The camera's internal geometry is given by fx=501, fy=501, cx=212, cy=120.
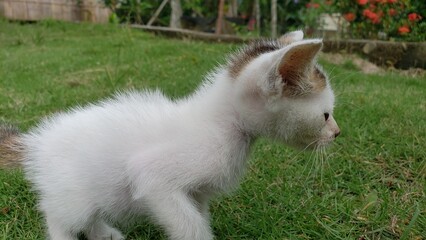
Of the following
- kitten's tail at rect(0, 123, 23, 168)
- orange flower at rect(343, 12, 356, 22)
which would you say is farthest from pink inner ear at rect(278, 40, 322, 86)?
orange flower at rect(343, 12, 356, 22)

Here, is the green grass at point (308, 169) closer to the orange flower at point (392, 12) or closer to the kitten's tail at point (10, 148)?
the kitten's tail at point (10, 148)

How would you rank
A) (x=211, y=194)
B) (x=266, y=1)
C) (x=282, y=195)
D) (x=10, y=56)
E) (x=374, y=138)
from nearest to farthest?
1. (x=211, y=194)
2. (x=282, y=195)
3. (x=374, y=138)
4. (x=10, y=56)
5. (x=266, y=1)

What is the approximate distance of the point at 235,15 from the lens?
13.5m

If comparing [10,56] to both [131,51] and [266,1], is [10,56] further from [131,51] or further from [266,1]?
[266,1]

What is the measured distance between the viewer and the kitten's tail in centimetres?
253

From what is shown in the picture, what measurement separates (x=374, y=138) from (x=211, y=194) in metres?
1.69

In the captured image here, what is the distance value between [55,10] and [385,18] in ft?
26.2

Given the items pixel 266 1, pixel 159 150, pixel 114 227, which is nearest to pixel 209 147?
pixel 159 150

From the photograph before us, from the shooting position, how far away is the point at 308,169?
2.84 meters

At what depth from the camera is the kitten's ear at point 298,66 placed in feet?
5.50

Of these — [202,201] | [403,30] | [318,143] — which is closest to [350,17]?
[403,30]

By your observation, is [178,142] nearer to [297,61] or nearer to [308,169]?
[297,61]

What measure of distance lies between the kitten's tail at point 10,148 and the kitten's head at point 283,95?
1.22 metres

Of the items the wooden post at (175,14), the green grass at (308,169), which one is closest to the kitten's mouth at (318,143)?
the green grass at (308,169)
